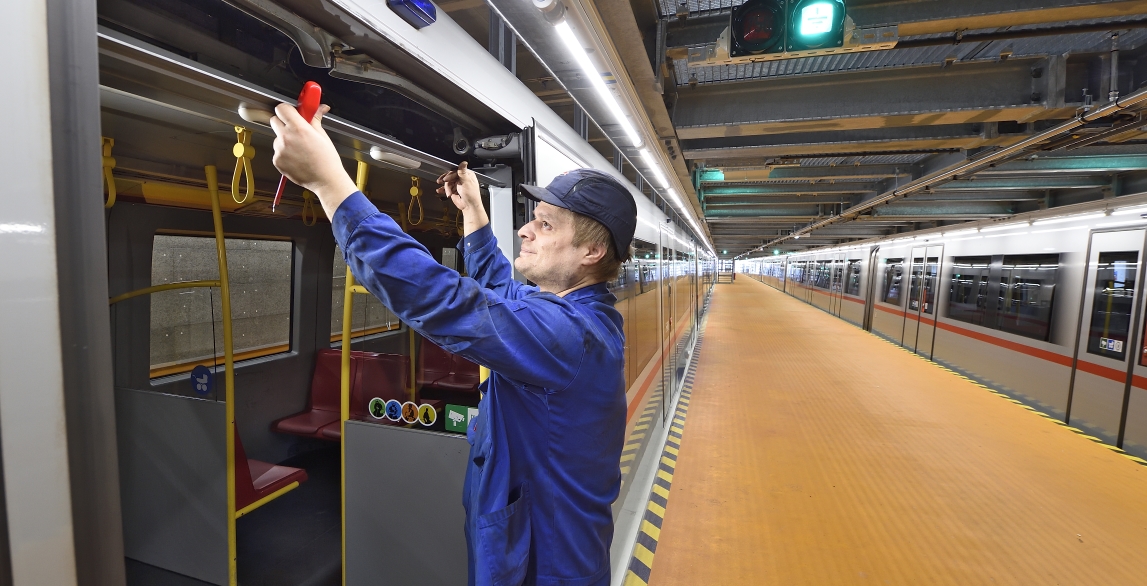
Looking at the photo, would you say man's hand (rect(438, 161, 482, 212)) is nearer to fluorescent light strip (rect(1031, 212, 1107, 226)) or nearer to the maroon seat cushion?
the maroon seat cushion

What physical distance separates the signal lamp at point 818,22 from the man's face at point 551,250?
1934mm

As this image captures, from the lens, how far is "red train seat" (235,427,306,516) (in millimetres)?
2730

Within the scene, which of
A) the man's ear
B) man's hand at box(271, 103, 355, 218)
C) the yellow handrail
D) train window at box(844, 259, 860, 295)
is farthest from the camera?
train window at box(844, 259, 860, 295)

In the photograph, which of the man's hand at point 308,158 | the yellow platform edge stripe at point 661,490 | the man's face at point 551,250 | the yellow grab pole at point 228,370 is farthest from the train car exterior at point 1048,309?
the yellow grab pole at point 228,370

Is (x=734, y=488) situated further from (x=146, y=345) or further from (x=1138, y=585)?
(x=146, y=345)

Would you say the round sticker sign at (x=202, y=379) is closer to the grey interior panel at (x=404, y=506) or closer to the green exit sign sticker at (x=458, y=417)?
the grey interior panel at (x=404, y=506)

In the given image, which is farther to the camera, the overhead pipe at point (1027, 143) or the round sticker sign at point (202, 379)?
the round sticker sign at point (202, 379)

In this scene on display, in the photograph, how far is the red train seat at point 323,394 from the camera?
429 cm

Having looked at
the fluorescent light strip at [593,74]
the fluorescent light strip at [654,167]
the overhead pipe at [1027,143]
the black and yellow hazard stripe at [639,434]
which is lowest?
the black and yellow hazard stripe at [639,434]

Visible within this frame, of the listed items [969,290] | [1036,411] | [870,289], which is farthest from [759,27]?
[870,289]

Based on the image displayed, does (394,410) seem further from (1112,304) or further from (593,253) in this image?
(1112,304)

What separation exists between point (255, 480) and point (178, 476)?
20.3 inches

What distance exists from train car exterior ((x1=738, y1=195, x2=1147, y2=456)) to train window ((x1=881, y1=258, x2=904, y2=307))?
43 cm

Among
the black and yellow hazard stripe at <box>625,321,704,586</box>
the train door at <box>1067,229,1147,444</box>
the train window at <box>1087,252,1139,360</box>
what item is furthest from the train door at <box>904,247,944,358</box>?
the black and yellow hazard stripe at <box>625,321,704,586</box>
